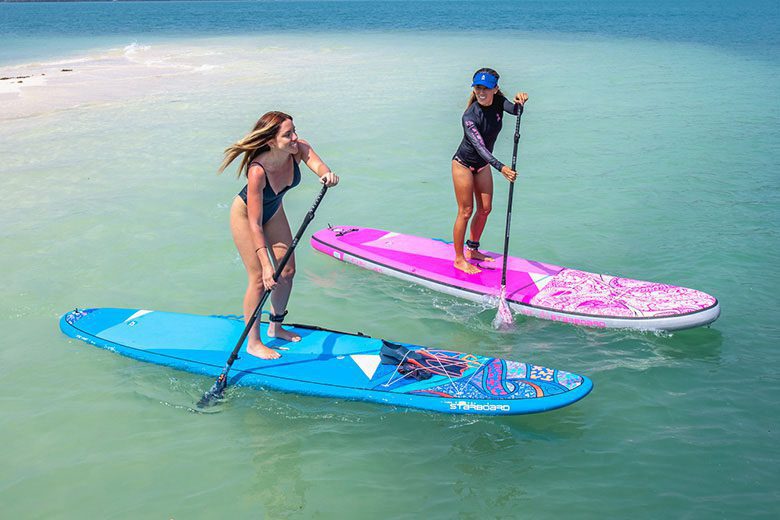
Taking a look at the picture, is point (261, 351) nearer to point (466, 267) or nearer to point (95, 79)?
point (466, 267)

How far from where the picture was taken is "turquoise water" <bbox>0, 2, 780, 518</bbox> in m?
5.00

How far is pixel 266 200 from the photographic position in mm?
5715

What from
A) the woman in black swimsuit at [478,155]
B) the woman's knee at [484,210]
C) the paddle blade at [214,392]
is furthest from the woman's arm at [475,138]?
the paddle blade at [214,392]

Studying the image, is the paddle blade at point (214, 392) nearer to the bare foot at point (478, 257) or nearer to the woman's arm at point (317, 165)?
the woman's arm at point (317, 165)

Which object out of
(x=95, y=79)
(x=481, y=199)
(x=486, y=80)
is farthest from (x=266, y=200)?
(x=95, y=79)

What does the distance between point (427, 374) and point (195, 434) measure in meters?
1.84

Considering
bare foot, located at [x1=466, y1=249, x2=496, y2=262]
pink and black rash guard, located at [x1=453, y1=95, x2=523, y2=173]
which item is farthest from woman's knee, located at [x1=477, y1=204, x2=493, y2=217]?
pink and black rash guard, located at [x1=453, y1=95, x2=523, y2=173]

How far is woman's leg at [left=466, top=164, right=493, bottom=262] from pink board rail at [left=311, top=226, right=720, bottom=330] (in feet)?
0.70

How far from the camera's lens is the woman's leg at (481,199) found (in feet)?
25.5

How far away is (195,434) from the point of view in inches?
219

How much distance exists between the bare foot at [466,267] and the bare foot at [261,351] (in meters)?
2.65

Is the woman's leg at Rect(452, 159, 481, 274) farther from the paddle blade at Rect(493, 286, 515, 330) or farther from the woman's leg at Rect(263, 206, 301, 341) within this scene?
the woman's leg at Rect(263, 206, 301, 341)

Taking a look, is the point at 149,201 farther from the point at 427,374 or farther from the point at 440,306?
the point at 427,374

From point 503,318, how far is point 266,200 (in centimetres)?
277
